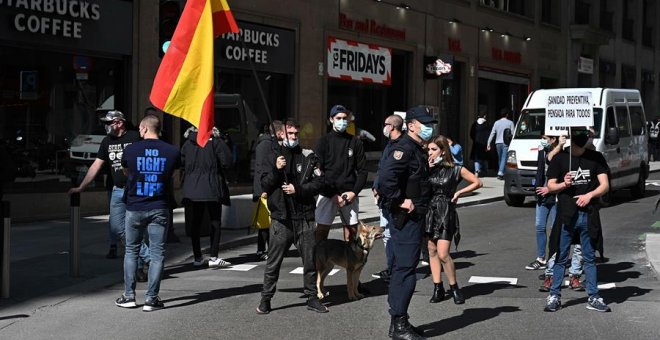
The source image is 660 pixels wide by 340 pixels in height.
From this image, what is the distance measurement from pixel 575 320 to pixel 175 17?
674 cm

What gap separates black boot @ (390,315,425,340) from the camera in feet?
24.4

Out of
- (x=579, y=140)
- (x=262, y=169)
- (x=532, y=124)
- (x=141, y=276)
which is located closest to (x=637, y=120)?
(x=532, y=124)

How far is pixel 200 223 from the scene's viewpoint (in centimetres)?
1176

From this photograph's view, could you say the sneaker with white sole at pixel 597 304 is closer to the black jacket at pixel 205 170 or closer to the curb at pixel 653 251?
the curb at pixel 653 251

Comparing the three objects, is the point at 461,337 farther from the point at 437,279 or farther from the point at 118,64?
the point at 118,64

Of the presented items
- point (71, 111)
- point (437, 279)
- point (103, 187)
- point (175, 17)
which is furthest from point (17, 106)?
point (437, 279)

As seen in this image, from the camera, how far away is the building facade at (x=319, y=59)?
53.9ft

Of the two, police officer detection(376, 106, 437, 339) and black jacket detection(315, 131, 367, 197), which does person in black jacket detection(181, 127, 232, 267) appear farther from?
police officer detection(376, 106, 437, 339)

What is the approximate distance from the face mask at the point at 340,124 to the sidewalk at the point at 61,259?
296 cm

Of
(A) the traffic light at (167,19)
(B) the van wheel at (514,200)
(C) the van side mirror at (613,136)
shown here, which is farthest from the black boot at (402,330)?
(B) the van wheel at (514,200)

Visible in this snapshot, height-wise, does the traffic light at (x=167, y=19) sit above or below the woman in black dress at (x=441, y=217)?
above

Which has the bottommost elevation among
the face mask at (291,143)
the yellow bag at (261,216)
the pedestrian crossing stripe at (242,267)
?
the pedestrian crossing stripe at (242,267)

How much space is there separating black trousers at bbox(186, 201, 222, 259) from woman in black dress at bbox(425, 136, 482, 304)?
131 inches

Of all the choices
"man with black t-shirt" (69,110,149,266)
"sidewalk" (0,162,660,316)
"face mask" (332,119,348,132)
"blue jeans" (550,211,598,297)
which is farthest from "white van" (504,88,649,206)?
"man with black t-shirt" (69,110,149,266)
